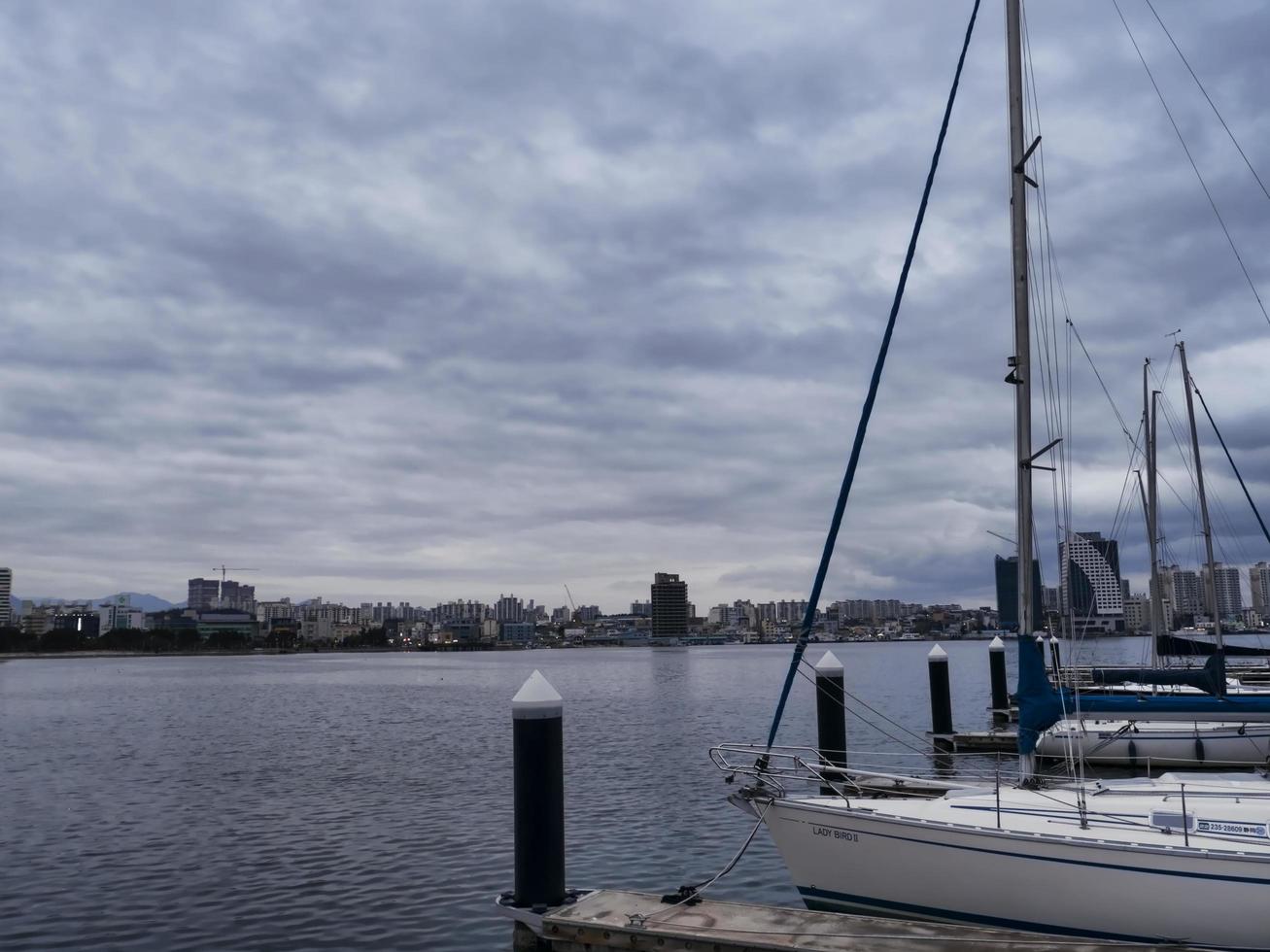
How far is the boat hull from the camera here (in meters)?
12.2

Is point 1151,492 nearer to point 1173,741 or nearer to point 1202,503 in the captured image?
point 1202,503

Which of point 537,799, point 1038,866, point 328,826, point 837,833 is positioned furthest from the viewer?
point 328,826

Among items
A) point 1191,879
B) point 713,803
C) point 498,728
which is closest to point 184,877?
point 713,803

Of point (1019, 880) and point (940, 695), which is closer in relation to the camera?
point (1019, 880)

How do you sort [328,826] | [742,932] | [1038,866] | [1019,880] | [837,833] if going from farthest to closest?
[328,826]
[837,833]
[1019,880]
[1038,866]
[742,932]

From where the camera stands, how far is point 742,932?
12.5 meters

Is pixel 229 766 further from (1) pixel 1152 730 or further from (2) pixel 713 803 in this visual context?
(1) pixel 1152 730

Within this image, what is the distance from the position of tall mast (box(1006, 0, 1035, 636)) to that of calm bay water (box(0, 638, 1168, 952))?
7.40 m

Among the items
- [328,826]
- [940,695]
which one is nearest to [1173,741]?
[940,695]

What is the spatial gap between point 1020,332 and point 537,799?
11.3 metres

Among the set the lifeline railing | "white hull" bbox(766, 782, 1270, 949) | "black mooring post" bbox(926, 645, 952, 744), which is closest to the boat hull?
"white hull" bbox(766, 782, 1270, 949)

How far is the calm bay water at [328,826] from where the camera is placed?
17781 mm

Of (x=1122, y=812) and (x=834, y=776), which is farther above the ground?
(x=1122, y=812)

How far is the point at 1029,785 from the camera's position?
651 inches
